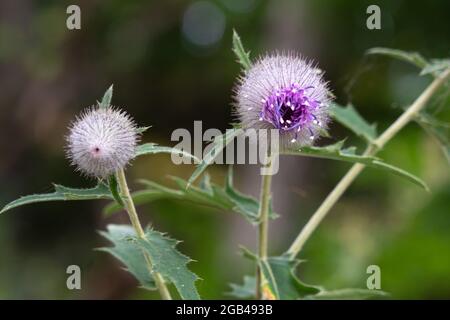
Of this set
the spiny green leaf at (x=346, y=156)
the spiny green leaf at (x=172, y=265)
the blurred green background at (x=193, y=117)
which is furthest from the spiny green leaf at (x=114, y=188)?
the blurred green background at (x=193, y=117)

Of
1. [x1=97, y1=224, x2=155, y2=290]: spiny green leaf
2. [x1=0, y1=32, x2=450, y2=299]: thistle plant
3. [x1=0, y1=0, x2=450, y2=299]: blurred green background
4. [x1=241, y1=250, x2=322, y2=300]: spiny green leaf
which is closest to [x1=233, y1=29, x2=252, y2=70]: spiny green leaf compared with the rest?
[x1=0, y1=32, x2=450, y2=299]: thistle plant

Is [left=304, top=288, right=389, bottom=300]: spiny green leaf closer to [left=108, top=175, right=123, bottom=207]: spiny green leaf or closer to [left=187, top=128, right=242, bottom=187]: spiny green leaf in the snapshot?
[left=187, top=128, right=242, bottom=187]: spiny green leaf

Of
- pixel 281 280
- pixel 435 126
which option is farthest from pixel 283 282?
pixel 435 126

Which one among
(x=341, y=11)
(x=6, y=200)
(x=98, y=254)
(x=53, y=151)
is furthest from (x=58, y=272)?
(x=341, y=11)

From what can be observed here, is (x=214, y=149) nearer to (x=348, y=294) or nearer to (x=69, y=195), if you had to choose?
(x=69, y=195)

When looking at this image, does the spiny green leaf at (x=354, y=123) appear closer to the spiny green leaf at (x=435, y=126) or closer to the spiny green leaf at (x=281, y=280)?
the spiny green leaf at (x=435, y=126)

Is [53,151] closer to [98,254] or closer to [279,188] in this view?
[98,254]
